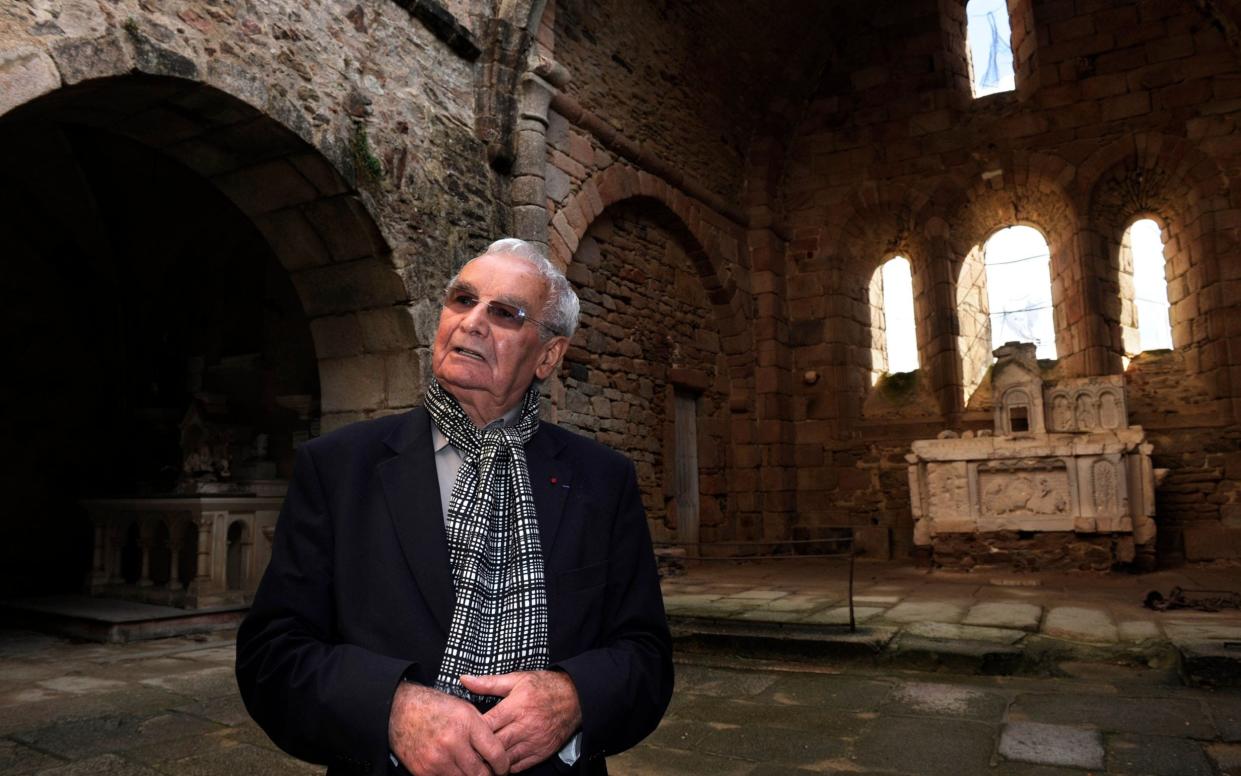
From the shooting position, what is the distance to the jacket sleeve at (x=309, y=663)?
Answer: 117 centimetres

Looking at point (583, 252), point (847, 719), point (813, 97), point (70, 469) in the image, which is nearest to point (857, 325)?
point (813, 97)

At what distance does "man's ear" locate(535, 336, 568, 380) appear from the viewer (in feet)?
5.28

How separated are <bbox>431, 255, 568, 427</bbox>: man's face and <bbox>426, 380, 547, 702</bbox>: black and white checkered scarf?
2.1 inches

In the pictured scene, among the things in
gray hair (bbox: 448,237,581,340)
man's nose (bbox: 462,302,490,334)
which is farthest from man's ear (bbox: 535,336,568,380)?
man's nose (bbox: 462,302,490,334)

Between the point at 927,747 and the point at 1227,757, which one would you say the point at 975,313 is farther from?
the point at 927,747

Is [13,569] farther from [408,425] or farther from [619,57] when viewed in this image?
[408,425]

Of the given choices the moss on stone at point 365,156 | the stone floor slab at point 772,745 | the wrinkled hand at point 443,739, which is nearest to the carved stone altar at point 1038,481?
the stone floor slab at point 772,745

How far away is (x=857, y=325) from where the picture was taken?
428 inches

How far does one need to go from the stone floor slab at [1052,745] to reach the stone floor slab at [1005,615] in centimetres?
153

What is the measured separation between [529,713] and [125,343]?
8.08 meters

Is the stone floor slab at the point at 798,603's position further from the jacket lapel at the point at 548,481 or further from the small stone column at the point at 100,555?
the small stone column at the point at 100,555

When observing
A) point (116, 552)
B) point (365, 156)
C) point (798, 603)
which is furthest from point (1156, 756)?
point (116, 552)

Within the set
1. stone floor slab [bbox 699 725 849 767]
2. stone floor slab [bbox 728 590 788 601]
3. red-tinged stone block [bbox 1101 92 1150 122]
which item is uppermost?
red-tinged stone block [bbox 1101 92 1150 122]

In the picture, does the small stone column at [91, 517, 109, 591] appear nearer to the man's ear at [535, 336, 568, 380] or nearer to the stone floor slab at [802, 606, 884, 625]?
the stone floor slab at [802, 606, 884, 625]
